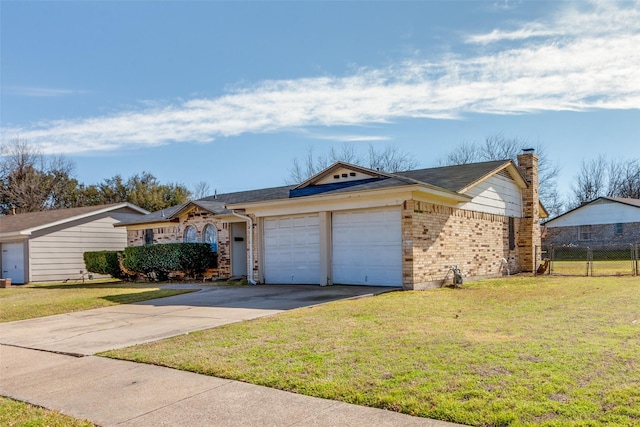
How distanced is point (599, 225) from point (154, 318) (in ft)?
121

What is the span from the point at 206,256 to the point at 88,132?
37.7 feet

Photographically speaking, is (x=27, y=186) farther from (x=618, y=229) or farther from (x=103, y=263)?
(x=618, y=229)

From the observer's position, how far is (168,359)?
20.8 feet

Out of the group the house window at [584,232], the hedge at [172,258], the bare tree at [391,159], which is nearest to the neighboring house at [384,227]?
the hedge at [172,258]

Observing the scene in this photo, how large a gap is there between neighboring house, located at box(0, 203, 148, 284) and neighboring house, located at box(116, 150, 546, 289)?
854 cm

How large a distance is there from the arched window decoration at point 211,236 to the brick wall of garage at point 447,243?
10.1 metres

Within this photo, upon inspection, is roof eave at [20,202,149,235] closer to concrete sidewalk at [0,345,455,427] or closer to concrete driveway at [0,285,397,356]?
concrete driveway at [0,285,397,356]

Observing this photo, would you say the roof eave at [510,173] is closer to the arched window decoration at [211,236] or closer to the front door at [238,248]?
the front door at [238,248]

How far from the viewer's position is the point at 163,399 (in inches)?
193

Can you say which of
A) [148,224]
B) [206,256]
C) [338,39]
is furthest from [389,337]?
[148,224]

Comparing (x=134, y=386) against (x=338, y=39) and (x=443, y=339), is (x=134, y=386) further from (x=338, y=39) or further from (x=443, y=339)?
(x=338, y=39)

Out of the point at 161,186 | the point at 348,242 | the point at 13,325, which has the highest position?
the point at 161,186

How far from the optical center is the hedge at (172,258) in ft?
65.4

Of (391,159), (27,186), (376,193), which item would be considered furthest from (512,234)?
(27,186)
